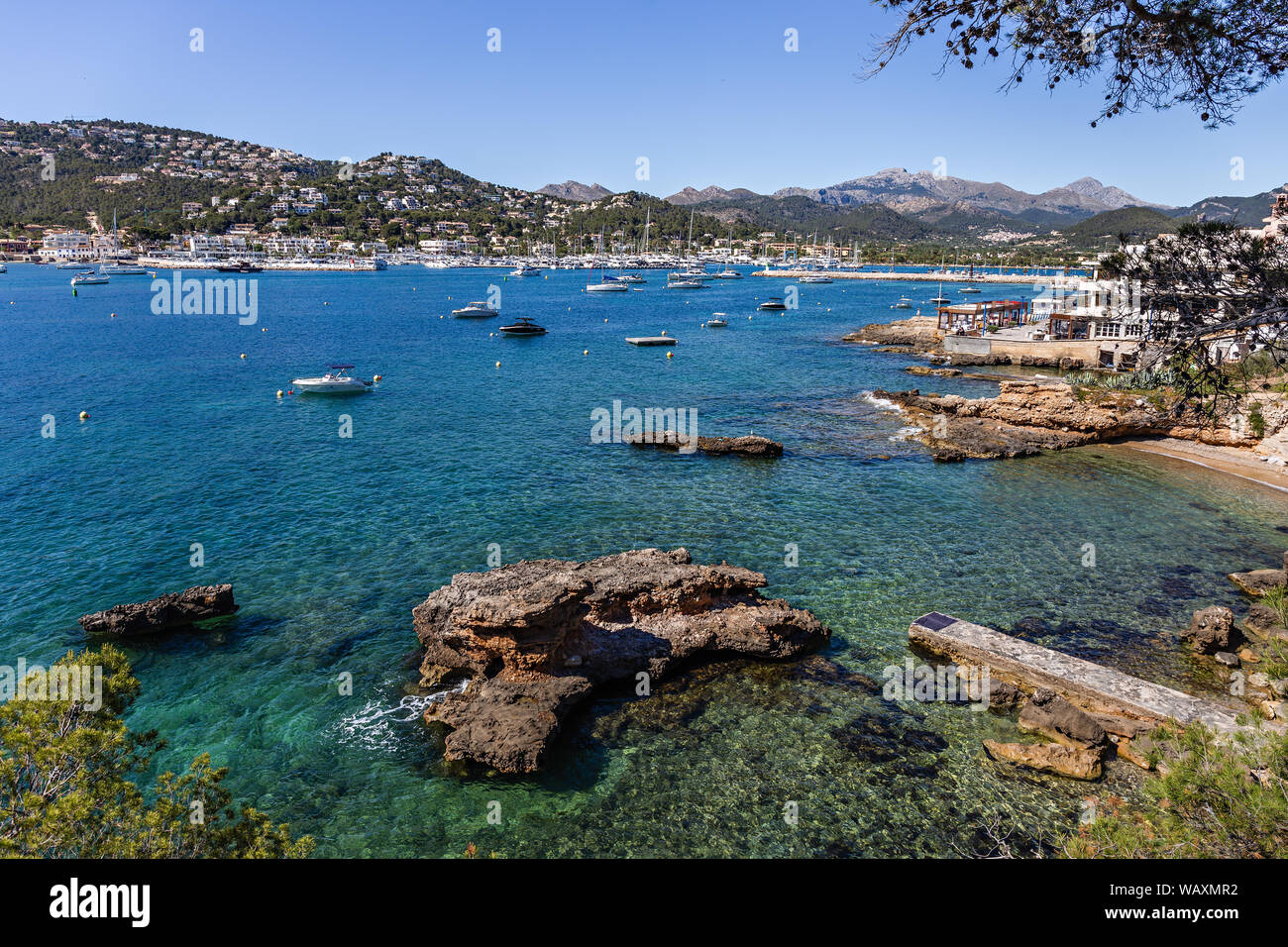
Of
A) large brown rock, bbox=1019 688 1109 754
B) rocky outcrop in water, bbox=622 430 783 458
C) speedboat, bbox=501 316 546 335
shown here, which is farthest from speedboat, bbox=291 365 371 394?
large brown rock, bbox=1019 688 1109 754

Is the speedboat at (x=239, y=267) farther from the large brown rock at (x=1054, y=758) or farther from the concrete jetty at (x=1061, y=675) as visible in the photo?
the large brown rock at (x=1054, y=758)

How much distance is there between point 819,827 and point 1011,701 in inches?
241

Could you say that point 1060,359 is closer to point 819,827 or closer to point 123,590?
point 819,827

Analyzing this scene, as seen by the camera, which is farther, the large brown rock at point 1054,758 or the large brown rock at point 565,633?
the large brown rock at point 565,633

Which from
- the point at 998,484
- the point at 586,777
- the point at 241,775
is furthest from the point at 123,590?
the point at 998,484

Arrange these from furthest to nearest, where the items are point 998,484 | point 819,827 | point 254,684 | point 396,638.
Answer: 1. point 998,484
2. point 396,638
3. point 254,684
4. point 819,827

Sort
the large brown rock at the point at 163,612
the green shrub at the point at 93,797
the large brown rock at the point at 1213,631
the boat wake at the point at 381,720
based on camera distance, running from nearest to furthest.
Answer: the green shrub at the point at 93,797
the boat wake at the point at 381,720
the large brown rock at the point at 1213,631
the large brown rock at the point at 163,612

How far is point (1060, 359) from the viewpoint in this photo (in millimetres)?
55625

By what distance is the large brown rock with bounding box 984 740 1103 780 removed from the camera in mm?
13242

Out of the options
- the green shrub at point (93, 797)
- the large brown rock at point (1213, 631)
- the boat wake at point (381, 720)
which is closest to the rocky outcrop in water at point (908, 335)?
the large brown rock at point (1213, 631)

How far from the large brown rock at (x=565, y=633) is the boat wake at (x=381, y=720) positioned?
42 centimetres

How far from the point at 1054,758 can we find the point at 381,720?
1314cm

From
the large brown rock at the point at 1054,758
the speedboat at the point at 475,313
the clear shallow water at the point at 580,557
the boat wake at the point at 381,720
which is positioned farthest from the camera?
the speedboat at the point at 475,313

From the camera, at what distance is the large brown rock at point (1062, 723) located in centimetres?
1388
